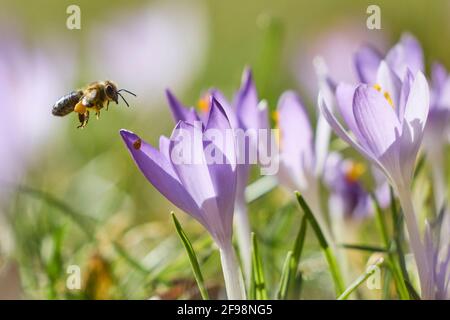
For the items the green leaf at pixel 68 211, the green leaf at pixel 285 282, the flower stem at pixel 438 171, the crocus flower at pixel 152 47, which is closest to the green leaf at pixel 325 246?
the green leaf at pixel 285 282

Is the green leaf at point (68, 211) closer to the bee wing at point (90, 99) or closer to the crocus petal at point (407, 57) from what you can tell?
the bee wing at point (90, 99)

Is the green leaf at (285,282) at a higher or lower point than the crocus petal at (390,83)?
lower

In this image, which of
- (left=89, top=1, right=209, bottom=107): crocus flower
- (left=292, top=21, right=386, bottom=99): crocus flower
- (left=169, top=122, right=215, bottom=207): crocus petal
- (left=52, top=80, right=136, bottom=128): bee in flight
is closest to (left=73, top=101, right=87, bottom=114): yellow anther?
(left=52, top=80, right=136, bottom=128): bee in flight

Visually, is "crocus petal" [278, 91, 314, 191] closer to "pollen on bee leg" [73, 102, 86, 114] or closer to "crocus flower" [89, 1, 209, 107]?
"pollen on bee leg" [73, 102, 86, 114]

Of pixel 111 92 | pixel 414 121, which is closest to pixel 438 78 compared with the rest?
pixel 414 121

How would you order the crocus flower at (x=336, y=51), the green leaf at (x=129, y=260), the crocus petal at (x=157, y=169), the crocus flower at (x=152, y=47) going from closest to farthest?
the crocus petal at (x=157, y=169), the green leaf at (x=129, y=260), the crocus flower at (x=152, y=47), the crocus flower at (x=336, y=51)

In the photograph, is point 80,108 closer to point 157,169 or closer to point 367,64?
Result: point 157,169

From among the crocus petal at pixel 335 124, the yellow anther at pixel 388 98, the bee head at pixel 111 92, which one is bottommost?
the crocus petal at pixel 335 124
